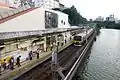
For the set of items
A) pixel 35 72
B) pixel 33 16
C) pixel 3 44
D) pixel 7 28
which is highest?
pixel 33 16

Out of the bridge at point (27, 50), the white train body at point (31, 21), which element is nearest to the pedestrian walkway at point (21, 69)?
the bridge at point (27, 50)

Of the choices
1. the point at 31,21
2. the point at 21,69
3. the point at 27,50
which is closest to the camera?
the point at 21,69

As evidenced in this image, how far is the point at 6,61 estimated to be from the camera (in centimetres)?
2000

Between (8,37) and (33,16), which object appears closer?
(8,37)

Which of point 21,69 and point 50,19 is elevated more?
point 50,19

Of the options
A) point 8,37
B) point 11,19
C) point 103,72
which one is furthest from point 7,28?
point 103,72

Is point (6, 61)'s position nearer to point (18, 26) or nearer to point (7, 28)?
point (7, 28)

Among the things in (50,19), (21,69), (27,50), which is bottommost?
(21,69)

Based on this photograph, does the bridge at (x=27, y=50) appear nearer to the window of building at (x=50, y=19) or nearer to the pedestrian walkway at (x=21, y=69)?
the pedestrian walkway at (x=21, y=69)

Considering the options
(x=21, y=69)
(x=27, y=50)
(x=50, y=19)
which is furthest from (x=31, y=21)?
(x=21, y=69)

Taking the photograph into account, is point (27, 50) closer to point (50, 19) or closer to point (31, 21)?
point (31, 21)

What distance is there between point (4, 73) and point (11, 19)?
31.6ft

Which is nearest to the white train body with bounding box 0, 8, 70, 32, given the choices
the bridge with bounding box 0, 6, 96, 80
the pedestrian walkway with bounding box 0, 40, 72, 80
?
the bridge with bounding box 0, 6, 96, 80

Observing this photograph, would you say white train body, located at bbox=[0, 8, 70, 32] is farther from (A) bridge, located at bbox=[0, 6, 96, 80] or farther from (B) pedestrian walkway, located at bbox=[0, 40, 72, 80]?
(B) pedestrian walkway, located at bbox=[0, 40, 72, 80]
